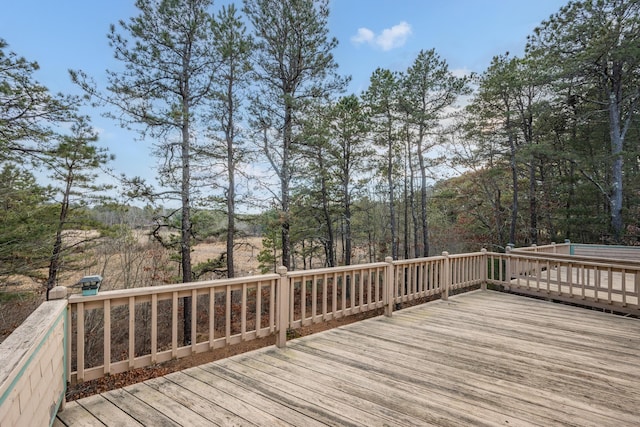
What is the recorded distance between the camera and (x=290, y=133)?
9.95 metres

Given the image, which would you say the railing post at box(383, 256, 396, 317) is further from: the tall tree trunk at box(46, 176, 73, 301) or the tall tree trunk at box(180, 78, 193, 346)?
the tall tree trunk at box(46, 176, 73, 301)

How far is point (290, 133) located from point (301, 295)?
7.29m

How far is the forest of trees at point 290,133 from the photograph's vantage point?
7.16 metres

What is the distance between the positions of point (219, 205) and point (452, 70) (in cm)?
971

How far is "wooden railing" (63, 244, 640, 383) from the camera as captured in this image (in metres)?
2.50

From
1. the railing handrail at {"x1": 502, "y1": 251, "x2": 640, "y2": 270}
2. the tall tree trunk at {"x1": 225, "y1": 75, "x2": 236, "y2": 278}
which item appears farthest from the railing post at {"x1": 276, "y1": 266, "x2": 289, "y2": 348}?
the tall tree trunk at {"x1": 225, "y1": 75, "x2": 236, "y2": 278}

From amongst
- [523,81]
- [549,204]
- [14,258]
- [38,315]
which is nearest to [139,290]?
[38,315]

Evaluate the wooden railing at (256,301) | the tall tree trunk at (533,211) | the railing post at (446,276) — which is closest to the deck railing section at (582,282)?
the wooden railing at (256,301)

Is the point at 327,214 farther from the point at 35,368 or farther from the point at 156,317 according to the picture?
the point at 35,368

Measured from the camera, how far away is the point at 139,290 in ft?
8.30

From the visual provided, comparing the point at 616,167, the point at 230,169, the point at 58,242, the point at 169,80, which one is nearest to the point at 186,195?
the point at 230,169

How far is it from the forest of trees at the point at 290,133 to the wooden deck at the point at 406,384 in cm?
580

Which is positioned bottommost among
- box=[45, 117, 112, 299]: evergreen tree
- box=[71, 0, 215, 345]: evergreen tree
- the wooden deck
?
the wooden deck

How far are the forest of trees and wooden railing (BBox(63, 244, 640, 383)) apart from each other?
125 inches
